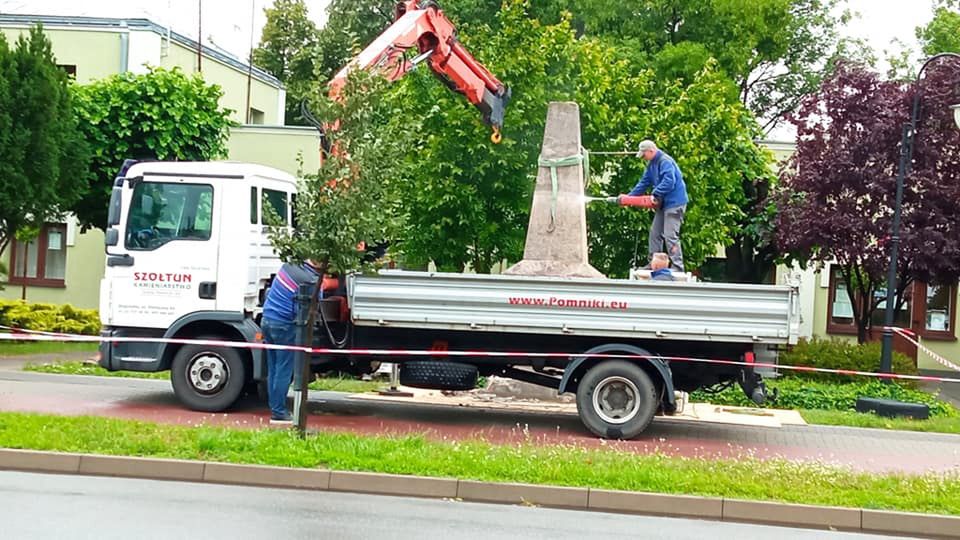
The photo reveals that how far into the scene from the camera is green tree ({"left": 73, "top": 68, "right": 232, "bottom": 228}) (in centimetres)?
2123

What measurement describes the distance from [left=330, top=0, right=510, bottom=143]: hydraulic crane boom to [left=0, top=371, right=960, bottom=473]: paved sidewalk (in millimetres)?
4275

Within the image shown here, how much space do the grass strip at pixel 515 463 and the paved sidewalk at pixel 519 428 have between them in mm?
1123

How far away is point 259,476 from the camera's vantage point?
8.96m

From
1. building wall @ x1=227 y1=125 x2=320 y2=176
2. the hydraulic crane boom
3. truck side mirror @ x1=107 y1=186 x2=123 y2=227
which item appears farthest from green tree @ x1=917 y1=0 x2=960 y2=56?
truck side mirror @ x1=107 y1=186 x2=123 y2=227

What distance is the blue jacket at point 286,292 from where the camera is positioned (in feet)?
37.0

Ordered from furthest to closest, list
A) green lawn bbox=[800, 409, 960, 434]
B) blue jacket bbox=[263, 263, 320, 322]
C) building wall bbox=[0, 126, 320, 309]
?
building wall bbox=[0, 126, 320, 309] < green lawn bbox=[800, 409, 960, 434] < blue jacket bbox=[263, 263, 320, 322]

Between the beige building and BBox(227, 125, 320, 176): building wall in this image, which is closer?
the beige building

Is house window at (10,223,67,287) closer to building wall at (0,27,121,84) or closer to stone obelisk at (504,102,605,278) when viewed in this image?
building wall at (0,27,121,84)

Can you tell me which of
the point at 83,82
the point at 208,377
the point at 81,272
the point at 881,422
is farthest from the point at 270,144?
the point at 881,422

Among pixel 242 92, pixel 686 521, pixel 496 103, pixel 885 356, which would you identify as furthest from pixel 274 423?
pixel 242 92

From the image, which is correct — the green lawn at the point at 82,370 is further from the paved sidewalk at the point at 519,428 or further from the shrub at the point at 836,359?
the shrub at the point at 836,359

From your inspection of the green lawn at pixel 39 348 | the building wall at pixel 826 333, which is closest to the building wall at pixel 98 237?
the green lawn at pixel 39 348

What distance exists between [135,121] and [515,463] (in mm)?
14715

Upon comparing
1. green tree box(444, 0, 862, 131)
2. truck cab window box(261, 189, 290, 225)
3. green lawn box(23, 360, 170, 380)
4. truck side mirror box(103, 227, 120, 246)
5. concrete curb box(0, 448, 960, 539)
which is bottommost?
concrete curb box(0, 448, 960, 539)
